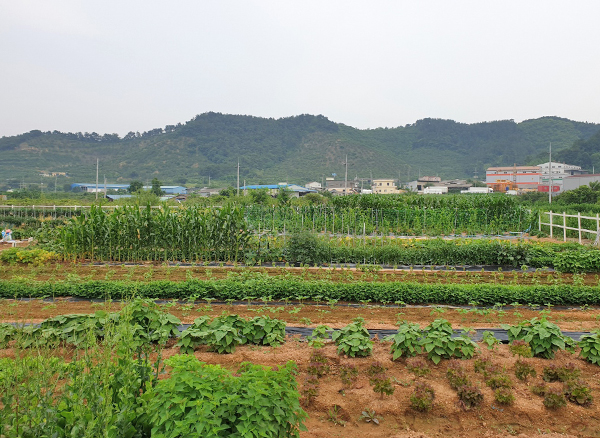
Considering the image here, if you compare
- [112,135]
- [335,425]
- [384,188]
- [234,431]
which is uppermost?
[112,135]

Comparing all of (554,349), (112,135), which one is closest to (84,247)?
(554,349)

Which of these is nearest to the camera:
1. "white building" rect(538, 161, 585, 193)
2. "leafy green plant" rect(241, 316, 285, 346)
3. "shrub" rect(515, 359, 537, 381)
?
"shrub" rect(515, 359, 537, 381)

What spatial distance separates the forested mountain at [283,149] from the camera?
9444 cm

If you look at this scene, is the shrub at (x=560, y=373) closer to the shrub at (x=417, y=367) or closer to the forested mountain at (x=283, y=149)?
the shrub at (x=417, y=367)

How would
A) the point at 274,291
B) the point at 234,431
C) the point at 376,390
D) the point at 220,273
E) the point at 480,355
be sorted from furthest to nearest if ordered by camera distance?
the point at 220,273, the point at 274,291, the point at 480,355, the point at 376,390, the point at 234,431

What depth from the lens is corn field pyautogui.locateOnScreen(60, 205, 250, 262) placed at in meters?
15.5

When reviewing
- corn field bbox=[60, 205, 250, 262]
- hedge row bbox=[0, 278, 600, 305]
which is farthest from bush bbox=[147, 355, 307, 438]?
corn field bbox=[60, 205, 250, 262]

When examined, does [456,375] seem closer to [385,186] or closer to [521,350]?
[521,350]

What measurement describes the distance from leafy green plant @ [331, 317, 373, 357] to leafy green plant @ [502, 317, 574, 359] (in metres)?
2.17

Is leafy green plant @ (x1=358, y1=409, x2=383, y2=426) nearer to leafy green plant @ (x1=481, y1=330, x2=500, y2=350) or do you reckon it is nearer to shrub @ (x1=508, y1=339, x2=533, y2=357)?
shrub @ (x1=508, y1=339, x2=533, y2=357)

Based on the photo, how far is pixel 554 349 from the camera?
245 inches

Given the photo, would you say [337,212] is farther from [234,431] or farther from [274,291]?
[234,431]

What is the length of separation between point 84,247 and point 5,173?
289ft

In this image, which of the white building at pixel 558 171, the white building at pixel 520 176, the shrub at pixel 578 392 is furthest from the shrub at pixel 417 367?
the white building at pixel 558 171
